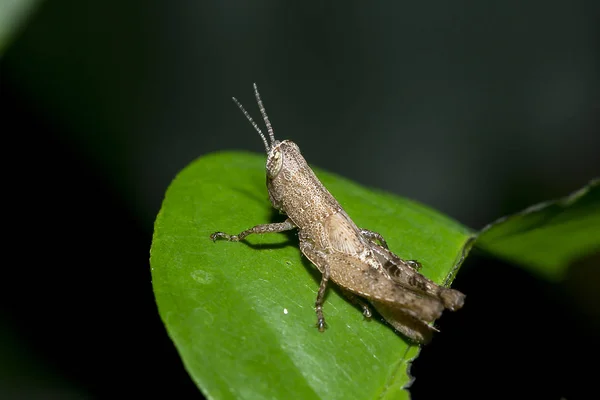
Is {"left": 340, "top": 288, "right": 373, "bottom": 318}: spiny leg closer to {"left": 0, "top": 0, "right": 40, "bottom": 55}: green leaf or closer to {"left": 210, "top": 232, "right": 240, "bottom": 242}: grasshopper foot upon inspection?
{"left": 210, "top": 232, "right": 240, "bottom": 242}: grasshopper foot

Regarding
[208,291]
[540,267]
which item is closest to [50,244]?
[208,291]

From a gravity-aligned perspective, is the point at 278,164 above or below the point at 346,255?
above

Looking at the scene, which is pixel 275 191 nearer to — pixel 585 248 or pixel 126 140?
pixel 585 248

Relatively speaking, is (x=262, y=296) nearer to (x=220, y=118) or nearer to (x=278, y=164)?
(x=278, y=164)

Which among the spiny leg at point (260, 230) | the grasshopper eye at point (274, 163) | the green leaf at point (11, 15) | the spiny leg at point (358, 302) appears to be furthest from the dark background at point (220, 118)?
the green leaf at point (11, 15)

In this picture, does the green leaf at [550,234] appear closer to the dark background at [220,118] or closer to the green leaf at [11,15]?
the green leaf at [11,15]

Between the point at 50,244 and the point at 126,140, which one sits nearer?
the point at 50,244

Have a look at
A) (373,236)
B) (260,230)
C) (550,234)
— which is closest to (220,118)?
(260,230)

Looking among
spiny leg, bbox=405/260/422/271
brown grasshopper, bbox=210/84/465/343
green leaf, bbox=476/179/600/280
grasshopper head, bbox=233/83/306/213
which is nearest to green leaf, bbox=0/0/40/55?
brown grasshopper, bbox=210/84/465/343
